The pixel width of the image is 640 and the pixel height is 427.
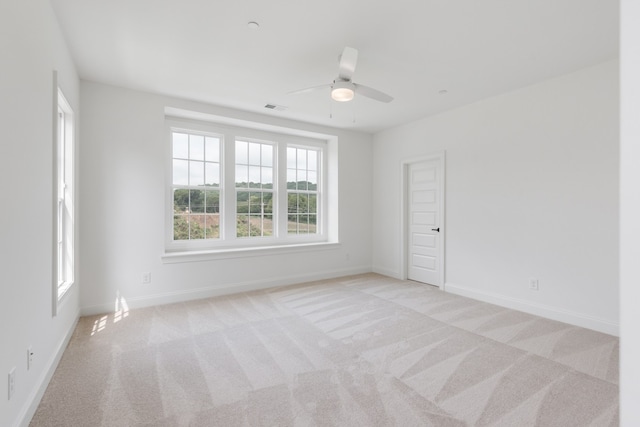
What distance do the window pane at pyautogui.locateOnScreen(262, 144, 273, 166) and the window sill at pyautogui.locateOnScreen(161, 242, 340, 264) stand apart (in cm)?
144

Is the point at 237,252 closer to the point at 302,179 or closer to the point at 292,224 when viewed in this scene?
the point at 292,224

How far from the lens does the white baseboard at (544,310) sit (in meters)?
3.20

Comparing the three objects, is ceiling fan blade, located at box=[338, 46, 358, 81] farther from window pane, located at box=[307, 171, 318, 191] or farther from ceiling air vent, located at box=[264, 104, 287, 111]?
window pane, located at box=[307, 171, 318, 191]

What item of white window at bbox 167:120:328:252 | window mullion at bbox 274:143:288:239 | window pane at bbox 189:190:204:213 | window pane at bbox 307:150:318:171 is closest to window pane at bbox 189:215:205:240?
white window at bbox 167:120:328:252

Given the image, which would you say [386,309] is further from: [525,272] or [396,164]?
[396,164]

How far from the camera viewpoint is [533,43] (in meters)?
2.83

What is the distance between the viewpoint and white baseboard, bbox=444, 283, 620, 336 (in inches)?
126

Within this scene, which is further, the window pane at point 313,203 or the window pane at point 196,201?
the window pane at point 313,203

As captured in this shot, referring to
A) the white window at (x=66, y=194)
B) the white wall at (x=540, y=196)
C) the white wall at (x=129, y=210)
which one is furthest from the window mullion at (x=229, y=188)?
the white wall at (x=540, y=196)

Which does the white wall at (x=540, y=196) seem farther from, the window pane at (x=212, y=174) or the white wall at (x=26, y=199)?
the white wall at (x=26, y=199)

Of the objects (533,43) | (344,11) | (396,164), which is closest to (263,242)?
(396,164)

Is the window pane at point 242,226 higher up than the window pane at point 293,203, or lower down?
lower down

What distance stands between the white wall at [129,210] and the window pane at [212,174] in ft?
2.36

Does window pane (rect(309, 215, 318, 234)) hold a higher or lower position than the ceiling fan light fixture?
lower
